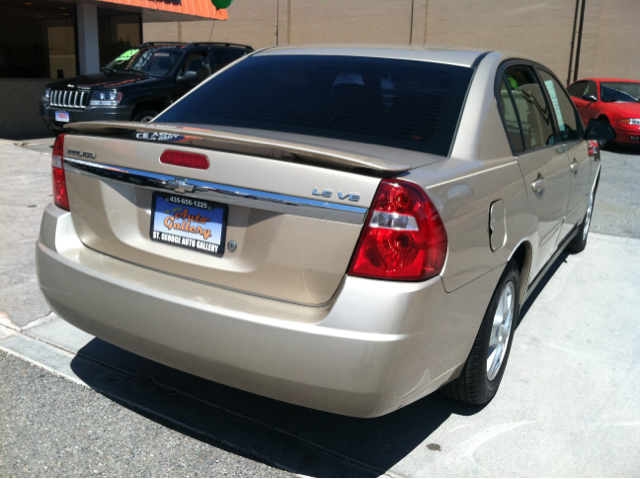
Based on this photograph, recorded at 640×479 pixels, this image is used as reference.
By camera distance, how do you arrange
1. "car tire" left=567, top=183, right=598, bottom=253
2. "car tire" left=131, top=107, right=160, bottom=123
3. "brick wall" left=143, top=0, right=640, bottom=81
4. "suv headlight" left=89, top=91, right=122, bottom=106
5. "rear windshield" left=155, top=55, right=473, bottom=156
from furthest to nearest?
"brick wall" left=143, top=0, right=640, bottom=81
"car tire" left=131, top=107, right=160, bottom=123
"suv headlight" left=89, top=91, right=122, bottom=106
"car tire" left=567, top=183, right=598, bottom=253
"rear windshield" left=155, top=55, right=473, bottom=156

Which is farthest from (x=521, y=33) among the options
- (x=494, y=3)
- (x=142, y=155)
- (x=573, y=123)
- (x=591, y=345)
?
(x=142, y=155)

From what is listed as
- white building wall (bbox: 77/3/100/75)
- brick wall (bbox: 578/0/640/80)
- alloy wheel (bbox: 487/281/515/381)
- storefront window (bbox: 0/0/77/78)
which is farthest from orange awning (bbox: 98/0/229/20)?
alloy wheel (bbox: 487/281/515/381)

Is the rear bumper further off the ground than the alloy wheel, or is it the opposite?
the rear bumper

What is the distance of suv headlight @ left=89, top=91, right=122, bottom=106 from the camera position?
1033 centimetres

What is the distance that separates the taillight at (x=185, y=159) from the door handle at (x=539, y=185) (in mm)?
1738

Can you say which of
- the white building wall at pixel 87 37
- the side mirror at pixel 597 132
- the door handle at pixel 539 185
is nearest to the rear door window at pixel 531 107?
the door handle at pixel 539 185

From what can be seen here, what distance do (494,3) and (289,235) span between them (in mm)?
20053

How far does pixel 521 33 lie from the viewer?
65.4 feet

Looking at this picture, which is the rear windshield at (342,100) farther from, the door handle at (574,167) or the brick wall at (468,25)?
the brick wall at (468,25)

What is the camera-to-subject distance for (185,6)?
16812mm

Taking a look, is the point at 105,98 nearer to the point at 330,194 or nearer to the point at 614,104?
the point at 330,194

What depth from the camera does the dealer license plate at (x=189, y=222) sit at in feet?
8.09

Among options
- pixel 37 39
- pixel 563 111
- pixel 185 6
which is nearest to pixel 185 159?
pixel 563 111

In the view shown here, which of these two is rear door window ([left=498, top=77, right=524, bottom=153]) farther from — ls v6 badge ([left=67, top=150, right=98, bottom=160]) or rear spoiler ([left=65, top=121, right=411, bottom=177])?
ls v6 badge ([left=67, top=150, right=98, bottom=160])
